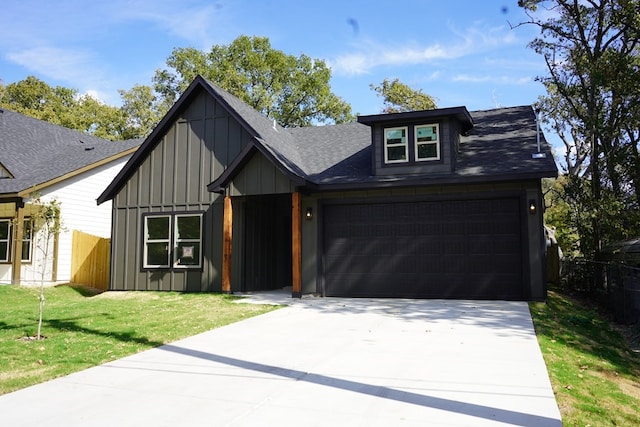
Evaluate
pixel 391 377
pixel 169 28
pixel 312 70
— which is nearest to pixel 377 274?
pixel 391 377

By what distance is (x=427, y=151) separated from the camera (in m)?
12.6

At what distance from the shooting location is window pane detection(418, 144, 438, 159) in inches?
494

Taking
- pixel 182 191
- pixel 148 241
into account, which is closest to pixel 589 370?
pixel 182 191

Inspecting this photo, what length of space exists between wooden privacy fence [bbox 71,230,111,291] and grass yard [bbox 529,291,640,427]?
45.7 ft

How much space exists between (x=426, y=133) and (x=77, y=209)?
44.2 ft

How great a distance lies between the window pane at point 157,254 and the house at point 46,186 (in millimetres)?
3293

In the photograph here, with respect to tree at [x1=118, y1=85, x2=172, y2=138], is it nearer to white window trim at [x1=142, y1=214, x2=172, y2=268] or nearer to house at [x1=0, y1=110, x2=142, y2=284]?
house at [x1=0, y1=110, x2=142, y2=284]

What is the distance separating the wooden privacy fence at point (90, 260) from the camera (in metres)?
17.0

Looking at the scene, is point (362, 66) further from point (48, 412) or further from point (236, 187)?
point (48, 412)

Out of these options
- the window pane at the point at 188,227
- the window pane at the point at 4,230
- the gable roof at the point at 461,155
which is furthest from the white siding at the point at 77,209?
the gable roof at the point at 461,155

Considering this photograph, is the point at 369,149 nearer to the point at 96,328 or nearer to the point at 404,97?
the point at 96,328

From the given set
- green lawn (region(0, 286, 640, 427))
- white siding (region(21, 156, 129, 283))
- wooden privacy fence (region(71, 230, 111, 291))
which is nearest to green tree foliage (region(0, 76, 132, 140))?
white siding (region(21, 156, 129, 283))

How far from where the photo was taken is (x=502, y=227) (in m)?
11.6

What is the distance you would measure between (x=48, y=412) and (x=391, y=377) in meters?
3.16
